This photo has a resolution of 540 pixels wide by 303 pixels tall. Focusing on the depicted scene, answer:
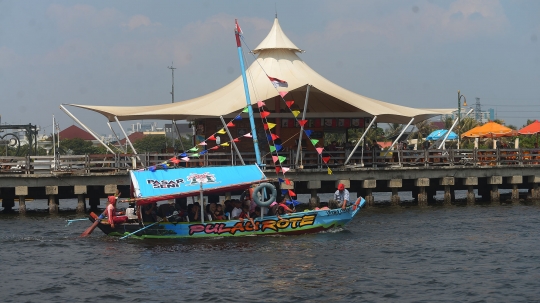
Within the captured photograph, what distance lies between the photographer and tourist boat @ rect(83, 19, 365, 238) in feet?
84.9

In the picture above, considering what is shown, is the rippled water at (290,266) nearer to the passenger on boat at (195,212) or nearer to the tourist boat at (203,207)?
the tourist boat at (203,207)

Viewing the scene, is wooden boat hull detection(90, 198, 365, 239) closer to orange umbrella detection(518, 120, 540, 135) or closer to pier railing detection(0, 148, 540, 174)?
pier railing detection(0, 148, 540, 174)

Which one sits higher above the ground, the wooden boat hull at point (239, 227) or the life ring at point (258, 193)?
the life ring at point (258, 193)

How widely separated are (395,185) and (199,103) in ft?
31.7

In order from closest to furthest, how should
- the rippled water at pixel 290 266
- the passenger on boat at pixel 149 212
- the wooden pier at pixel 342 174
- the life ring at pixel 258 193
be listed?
the rippled water at pixel 290 266 → the life ring at pixel 258 193 → the passenger on boat at pixel 149 212 → the wooden pier at pixel 342 174

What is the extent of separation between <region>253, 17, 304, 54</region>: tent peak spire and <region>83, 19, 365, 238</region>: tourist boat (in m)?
13.7

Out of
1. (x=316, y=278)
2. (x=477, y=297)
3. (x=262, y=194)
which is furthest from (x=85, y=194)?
(x=477, y=297)

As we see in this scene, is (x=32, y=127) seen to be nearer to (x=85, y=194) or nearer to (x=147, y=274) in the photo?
(x=85, y=194)

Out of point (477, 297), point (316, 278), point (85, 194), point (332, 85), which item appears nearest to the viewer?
point (477, 297)

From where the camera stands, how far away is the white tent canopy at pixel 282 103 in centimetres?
3572

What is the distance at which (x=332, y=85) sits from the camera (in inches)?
1529

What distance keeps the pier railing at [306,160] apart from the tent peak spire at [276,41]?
19.0ft

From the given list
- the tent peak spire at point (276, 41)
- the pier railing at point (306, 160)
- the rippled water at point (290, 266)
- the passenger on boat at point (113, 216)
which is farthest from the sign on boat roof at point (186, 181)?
the tent peak spire at point (276, 41)

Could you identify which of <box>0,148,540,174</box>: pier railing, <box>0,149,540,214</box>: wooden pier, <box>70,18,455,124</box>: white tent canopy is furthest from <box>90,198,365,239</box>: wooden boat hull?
<box>70,18,455,124</box>: white tent canopy
